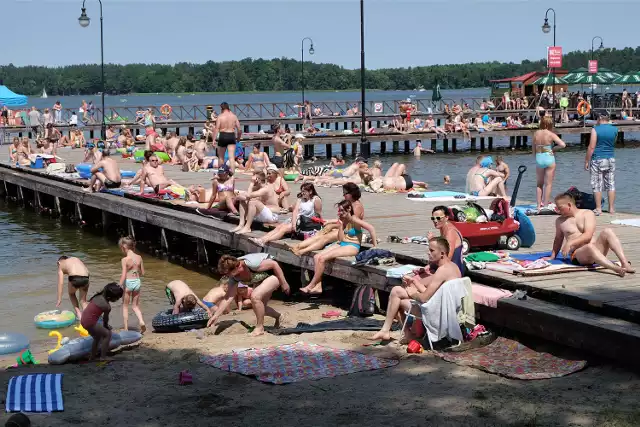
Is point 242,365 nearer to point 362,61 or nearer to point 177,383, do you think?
point 177,383

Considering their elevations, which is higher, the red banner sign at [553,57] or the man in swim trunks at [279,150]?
the red banner sign at [553,57]

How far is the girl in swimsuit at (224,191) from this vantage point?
16.4 meters

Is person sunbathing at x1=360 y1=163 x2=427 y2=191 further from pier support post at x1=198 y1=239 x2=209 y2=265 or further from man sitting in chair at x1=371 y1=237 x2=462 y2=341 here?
man sitting in chair at x1=371 y1=237 x2=462 y2=341

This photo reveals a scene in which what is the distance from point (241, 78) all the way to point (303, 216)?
542 feet

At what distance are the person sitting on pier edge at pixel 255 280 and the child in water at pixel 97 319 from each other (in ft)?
5.04

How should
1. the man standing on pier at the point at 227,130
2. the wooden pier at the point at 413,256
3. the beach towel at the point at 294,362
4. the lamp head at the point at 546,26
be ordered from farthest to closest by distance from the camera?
the lamp head at the point at 546,26 → the man standing on pier at the point at 227,130 → the beach towel at the point at 294,362 → the wooden pier at the point at 413,256

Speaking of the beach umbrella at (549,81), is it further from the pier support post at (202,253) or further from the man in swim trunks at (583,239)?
the man in swim trunks at (583,239)

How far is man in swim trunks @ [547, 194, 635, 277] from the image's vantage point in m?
9.97

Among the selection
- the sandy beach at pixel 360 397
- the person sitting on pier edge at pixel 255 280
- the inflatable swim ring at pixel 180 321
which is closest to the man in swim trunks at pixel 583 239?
the sandy beach at pixel 360 397

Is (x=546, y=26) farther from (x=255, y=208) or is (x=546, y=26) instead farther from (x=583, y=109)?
(x=255, y=208)

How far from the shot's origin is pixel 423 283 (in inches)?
377

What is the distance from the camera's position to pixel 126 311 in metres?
12.3

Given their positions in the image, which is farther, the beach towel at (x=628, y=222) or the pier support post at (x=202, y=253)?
the pier support post at (x=202, y=253)

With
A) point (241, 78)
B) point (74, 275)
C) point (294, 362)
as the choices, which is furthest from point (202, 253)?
point (241, 78)
